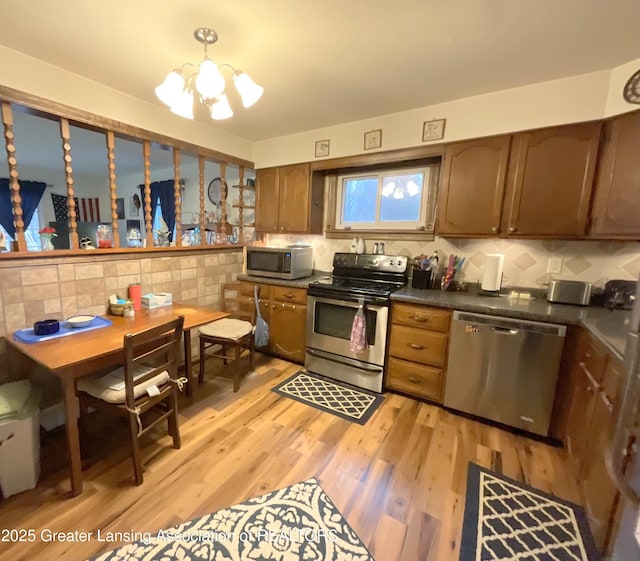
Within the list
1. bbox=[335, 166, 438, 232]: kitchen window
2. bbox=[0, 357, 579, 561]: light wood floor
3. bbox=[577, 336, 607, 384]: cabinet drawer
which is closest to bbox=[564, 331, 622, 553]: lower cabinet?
bbox=[577, 336, 607, 384]: cabinet drawer

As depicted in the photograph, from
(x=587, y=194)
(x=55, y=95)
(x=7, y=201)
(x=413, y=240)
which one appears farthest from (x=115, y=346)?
(x=7, y=201)

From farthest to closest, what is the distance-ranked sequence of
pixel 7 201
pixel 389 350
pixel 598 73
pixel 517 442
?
1. pixel 7 201
2. pixel 389 350
3. pixel 517 442
4. pixel 598 73

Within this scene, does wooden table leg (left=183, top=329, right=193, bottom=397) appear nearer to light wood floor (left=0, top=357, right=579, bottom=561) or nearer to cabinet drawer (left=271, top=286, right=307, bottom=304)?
light wood floor (left=0, top=357, right=579, bottom=561)

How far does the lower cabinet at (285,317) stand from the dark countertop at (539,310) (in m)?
1.00

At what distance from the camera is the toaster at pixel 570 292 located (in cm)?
211

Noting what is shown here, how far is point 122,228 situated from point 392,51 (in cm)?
654

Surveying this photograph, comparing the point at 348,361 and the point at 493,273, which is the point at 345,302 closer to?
the point at 348,361

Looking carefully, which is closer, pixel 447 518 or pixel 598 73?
pixel 447 518

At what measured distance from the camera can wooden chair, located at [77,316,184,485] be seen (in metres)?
1.54

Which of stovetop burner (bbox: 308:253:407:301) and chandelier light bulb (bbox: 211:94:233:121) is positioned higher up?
chandelier light bulb (bbox: 211:94:233:121)

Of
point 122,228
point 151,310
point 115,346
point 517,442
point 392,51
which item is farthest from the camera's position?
point 122,228

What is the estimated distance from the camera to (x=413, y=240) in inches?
116

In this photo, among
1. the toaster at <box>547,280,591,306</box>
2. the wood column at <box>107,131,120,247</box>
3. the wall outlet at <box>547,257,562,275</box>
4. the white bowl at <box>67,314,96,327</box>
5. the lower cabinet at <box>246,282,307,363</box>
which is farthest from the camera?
the lower cabinet at <box>246,282,307,363</box>

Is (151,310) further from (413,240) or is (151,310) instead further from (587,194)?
(587,194)
